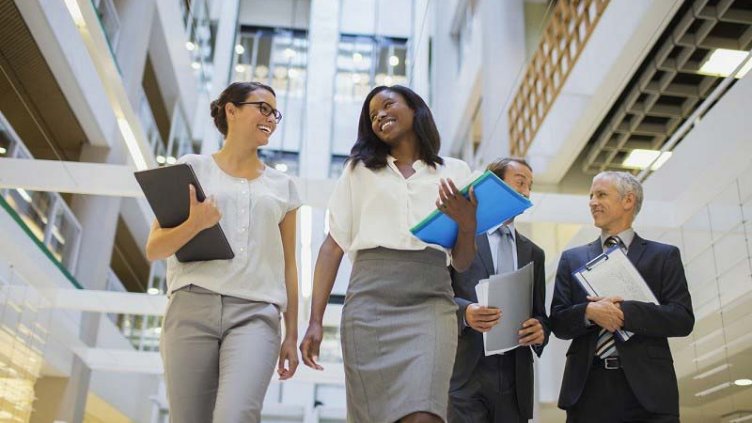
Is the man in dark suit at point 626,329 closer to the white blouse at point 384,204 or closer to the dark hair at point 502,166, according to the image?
the dark hair at point 502,166

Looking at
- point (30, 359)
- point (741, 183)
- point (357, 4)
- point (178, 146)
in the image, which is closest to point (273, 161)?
point (178, 146)

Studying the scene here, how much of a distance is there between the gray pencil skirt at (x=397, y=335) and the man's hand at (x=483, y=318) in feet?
1.36

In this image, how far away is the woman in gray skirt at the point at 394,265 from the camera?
2.08 metres

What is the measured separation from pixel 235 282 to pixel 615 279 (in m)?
1.43

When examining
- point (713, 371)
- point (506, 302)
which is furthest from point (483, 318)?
point (713, 371)

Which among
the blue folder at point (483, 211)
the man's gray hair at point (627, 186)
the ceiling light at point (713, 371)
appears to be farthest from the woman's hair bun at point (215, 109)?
A: the ceiling light at point (713, 371)

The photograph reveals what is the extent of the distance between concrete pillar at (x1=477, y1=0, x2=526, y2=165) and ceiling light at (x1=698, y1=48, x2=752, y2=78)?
3289 millimetres

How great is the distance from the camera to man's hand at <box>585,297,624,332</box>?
288 cm

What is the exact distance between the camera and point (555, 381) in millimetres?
7938

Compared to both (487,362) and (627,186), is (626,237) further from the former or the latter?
(487,362)

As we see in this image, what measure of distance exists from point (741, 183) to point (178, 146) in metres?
11.4

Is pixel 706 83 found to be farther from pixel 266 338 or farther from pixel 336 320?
pixel 266 338

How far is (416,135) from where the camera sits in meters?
2.51

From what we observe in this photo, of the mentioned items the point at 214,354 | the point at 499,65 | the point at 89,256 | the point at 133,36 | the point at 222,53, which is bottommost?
the point at 214,354
